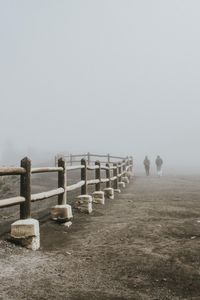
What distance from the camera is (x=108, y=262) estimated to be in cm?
584

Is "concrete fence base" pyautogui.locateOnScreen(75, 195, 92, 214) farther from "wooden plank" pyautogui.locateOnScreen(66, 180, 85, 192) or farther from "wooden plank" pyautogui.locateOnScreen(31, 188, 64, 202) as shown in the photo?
"wooden plank" pyautogui.locateOnScreen(31, 188, 64, 202)

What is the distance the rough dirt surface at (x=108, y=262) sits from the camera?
15.0ft

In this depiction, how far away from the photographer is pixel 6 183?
979 inches

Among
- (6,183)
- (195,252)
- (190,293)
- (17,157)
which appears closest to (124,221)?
(195,252)

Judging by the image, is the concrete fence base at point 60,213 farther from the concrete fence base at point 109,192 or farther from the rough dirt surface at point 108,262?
the concrete fence base at point 109,192

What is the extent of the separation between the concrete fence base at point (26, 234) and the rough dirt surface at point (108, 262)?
140mm

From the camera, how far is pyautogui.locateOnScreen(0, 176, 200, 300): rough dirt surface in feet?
15.0

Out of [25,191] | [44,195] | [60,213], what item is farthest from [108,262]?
[60,213]

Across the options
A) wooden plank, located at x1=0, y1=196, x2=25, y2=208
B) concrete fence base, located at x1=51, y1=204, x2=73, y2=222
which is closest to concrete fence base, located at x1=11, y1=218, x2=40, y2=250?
wooden plank, located at x1=0, y1=196, x2=25, y2=208

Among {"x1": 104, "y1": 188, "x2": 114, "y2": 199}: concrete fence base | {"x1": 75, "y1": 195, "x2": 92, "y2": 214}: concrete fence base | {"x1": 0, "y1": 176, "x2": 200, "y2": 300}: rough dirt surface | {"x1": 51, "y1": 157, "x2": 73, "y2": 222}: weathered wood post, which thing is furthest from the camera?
{"x1": 104, "y1": 188, "x2": 114, "y2": 199}: concrete fence base

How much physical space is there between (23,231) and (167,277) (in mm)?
2597

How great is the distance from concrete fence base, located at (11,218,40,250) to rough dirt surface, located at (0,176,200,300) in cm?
14

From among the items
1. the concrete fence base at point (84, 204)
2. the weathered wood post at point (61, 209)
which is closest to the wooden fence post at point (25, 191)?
the weathered wood post at point (61, 209)

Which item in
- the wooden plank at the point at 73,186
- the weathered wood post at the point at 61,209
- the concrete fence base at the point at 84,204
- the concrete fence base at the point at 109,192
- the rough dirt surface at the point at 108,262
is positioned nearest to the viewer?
the rough dirt surface at the point at 108,262
